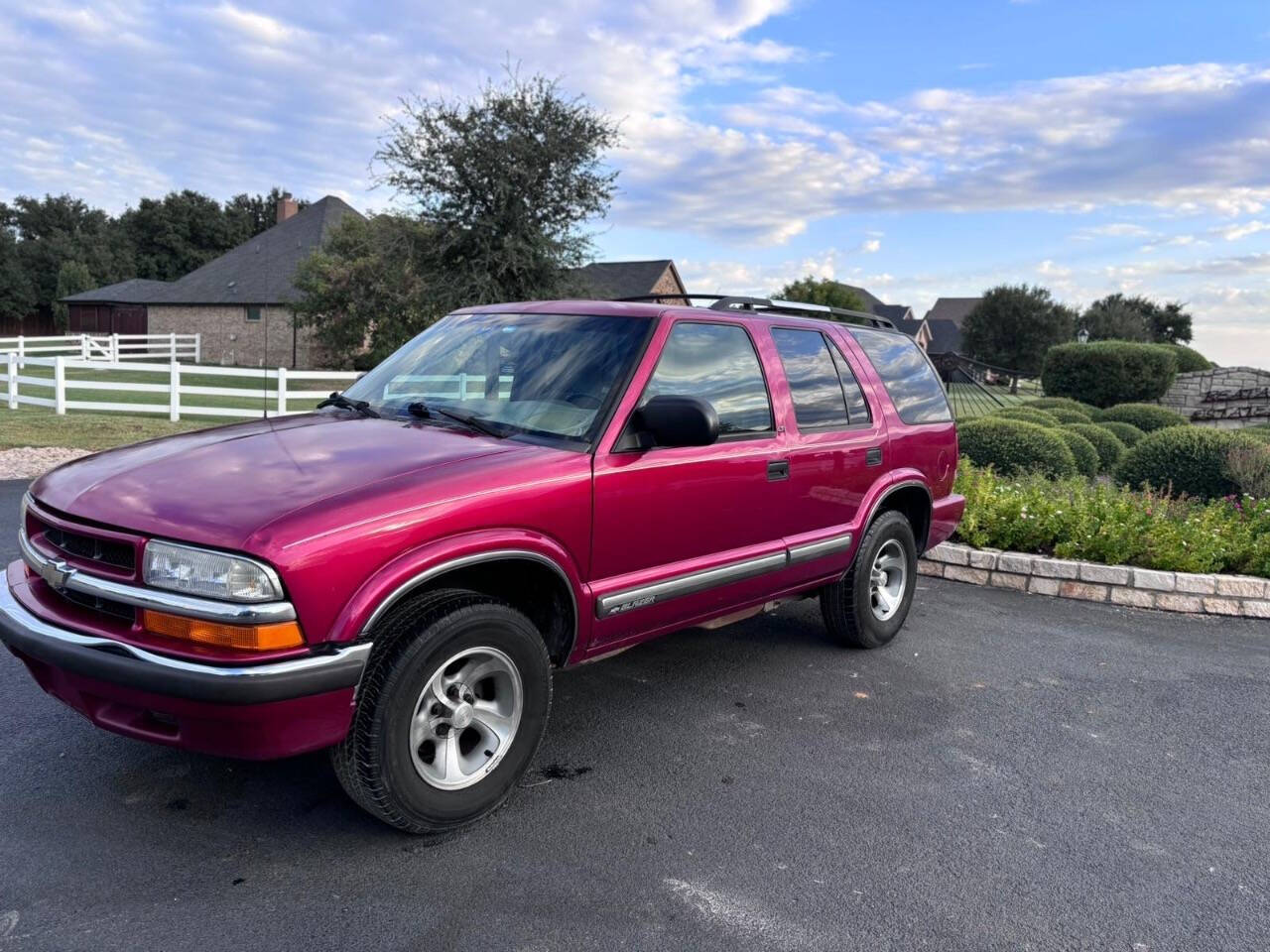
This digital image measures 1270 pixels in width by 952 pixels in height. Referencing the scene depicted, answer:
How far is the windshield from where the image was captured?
13.0ft

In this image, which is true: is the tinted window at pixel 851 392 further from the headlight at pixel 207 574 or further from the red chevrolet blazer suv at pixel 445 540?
the headlight at pixel 207 574

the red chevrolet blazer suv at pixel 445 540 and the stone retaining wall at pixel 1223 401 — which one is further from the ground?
the stone retaining wall at pixel 1223 401

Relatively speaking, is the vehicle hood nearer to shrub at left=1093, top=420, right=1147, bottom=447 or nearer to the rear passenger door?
the rear passenger door

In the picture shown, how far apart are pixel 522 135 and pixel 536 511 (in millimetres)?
18996

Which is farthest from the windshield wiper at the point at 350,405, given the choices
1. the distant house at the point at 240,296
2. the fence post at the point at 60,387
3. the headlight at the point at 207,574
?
the distant house at the point at 240,296

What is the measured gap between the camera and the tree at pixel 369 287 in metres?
21.6

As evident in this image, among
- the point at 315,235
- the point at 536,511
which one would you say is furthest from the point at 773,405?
the point at 315,235

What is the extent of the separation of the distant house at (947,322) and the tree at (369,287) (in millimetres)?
52039

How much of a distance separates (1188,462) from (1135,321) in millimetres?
44857

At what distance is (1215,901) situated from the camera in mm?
3176

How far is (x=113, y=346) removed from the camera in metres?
32.2

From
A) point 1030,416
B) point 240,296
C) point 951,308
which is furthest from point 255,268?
point 951,308

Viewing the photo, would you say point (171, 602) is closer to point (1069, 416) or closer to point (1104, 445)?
point (1104, 445)

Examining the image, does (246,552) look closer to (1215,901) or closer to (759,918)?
(759,918)
